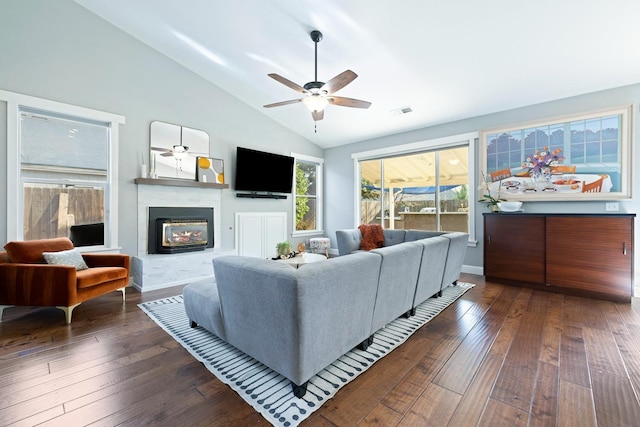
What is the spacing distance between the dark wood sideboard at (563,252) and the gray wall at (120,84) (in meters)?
4.42

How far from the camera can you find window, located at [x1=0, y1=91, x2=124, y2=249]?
10.8ft

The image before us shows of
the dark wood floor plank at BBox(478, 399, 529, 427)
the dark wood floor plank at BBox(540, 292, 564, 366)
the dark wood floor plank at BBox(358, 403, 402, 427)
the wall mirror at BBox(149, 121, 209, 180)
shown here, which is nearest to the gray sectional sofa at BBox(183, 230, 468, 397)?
the dark wood floor plank at BBox(358, 403, 402, 427)

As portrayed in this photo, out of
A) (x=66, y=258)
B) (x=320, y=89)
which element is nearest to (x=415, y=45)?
(x=320, y=89)

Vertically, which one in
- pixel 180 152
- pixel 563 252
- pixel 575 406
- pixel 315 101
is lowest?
pixel 575 406

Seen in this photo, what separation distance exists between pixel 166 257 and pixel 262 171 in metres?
2.43

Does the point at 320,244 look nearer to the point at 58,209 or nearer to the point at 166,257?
the point at 166,257

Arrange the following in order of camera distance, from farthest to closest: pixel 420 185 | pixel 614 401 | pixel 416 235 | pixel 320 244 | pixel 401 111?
1. pixel 320 244
2. pixel 420 185
3. pixel 401 111
4. pixel 416 235
5. pixel 614 401

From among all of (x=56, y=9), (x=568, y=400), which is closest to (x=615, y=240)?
(x=568, y=400)

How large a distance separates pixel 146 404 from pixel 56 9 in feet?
15.6

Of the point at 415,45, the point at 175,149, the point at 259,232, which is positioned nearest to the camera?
the point at 415,45

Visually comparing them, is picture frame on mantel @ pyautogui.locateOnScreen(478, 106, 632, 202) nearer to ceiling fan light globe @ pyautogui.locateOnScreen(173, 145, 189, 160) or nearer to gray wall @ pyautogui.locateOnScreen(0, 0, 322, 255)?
gray wall @ pyautogui.locateOnScreen(0, 0, 322, 255)

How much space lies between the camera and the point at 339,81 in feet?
9.05

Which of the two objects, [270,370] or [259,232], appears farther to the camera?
[259,232]

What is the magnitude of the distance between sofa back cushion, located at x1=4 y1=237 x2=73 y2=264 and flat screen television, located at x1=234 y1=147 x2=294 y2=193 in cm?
274
